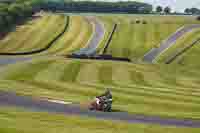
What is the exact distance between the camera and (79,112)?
36656mm

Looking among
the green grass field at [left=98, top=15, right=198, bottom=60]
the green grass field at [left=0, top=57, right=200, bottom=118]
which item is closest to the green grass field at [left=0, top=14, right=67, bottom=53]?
the green grass field at [left=98, top=15, right=198, bottom=60]

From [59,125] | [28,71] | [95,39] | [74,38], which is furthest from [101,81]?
[74,38]

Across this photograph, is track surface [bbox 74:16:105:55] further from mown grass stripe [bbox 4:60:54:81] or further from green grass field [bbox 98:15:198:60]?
mown grass stripe [bbox 4:60:54:81]

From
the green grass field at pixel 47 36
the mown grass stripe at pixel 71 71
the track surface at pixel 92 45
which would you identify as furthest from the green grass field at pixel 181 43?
the mown grass stripe at pixel 71 71

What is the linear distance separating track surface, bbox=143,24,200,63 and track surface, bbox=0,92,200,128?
64.3 m

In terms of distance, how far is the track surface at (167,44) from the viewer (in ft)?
351

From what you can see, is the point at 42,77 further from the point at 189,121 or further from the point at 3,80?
the point at 189,121

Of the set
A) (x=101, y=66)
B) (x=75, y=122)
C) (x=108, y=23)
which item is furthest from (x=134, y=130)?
(x=108, y=23)

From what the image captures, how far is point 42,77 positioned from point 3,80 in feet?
22.0

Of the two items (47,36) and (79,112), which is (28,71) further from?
(47,36)

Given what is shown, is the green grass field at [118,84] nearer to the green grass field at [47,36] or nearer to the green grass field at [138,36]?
the green grass field at [138,36]

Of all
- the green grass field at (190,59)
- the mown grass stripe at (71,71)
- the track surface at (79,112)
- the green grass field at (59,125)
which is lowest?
the green grass field at (190,59)

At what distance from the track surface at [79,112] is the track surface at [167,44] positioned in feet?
211

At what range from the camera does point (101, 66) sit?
78.9 metres
